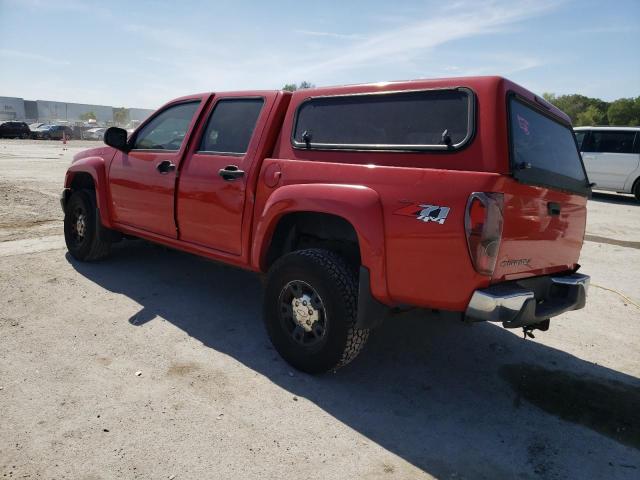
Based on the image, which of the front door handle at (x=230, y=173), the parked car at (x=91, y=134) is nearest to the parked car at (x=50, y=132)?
the parked car at (x=91, y=134)

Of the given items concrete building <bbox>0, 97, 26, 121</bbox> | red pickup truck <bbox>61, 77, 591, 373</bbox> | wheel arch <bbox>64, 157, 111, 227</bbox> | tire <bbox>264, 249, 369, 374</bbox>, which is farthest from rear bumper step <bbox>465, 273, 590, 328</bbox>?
concrete building <bbox>0, 97, 26, 121</bbox>

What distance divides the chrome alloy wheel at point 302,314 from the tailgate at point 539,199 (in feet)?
3.68

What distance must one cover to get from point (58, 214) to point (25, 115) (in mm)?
102347

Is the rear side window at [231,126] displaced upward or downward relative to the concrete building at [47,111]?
downward

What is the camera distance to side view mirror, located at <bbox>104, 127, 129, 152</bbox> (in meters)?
4.43

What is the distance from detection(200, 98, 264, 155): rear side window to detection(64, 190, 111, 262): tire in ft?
6.38

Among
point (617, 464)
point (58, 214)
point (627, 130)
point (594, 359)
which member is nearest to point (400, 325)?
point (594, 359)

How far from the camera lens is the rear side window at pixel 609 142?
12.8 metres

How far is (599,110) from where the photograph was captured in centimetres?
6191

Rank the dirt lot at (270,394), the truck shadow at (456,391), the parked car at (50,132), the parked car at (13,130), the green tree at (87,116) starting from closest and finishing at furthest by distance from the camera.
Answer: the dirt lot at (270,394), the truck shadow at (456,391), the parked car at (13,130), the parked car at (50,132), the green tree at (87,116)

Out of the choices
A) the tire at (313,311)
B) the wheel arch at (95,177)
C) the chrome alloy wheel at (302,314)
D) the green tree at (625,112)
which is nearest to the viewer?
the tire at (313,311)

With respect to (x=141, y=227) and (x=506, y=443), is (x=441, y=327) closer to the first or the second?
(x=506, y=443)

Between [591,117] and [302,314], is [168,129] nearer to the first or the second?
[302,314]

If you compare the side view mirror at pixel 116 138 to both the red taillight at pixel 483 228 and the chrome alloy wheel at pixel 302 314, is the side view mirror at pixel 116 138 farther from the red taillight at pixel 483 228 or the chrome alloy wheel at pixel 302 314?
the red taillight at pixel 483 228
